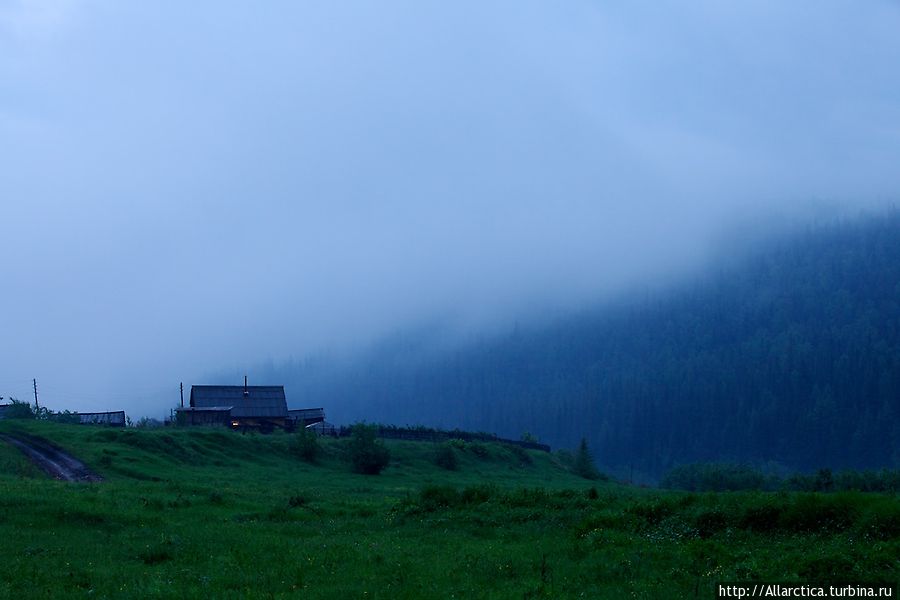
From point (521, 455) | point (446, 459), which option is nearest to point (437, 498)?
point (446, 459)

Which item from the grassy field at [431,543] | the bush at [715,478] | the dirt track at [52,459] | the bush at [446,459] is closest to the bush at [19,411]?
the dirt track at [52,459]

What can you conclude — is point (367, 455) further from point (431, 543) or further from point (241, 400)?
point (431, 543)

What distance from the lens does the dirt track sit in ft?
151

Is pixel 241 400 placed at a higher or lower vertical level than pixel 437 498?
higher

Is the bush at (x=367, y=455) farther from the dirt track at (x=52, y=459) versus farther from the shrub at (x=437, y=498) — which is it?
the shrub at (x=437, y=498)

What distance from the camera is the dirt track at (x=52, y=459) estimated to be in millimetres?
46094

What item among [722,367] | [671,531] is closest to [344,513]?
[671,531]

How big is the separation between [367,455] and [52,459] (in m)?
23.4

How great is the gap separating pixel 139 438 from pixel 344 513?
3500 cm

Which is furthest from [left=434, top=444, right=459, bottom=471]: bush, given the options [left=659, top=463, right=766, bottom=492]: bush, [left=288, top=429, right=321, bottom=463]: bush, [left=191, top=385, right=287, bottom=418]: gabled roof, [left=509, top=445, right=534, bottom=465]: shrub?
[left=191, top=385, right=287, bottom=418]: gabled roof

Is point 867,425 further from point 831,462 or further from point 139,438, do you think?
point 139,438

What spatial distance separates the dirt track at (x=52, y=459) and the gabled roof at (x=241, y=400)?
104ft

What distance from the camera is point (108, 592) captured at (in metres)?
16.8

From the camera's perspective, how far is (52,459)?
51688 millimetres
